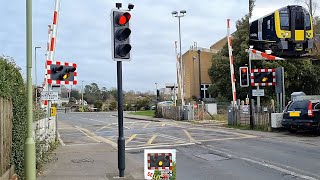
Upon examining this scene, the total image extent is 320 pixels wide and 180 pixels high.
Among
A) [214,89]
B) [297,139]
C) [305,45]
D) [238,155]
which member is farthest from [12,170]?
[214,89]

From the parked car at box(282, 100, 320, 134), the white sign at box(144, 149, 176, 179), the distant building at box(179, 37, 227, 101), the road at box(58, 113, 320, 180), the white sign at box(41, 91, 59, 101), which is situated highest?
the distant building at box(179, 37, 227, 101)

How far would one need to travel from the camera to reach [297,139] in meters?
16.6

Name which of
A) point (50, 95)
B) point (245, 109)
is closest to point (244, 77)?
point (245, 109)

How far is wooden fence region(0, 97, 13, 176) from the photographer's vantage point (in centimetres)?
714

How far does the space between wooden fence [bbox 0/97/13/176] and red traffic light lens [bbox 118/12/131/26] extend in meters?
2.96

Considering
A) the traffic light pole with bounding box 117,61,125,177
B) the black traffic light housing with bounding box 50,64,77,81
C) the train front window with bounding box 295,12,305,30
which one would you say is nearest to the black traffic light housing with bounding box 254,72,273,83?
the train front window with bounding box 295,12,305,30

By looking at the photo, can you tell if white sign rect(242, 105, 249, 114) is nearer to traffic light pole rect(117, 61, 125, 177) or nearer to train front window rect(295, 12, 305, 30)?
train front window rect(295, 12, 305, 30)

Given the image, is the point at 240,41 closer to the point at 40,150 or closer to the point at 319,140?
the point at 319,140

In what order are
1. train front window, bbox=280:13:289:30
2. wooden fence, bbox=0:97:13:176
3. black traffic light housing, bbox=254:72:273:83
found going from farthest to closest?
train front window, bbox=280:13:289:30, black traffic light housing, bbox=254:72:273:83, wooden fence, bbox=0:97:13:176

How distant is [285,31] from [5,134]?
22874 millimetres

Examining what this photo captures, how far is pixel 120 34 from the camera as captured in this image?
29.7 ft

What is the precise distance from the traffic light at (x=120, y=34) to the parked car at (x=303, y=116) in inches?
440

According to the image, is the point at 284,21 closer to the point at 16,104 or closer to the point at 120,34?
the point at 120,34

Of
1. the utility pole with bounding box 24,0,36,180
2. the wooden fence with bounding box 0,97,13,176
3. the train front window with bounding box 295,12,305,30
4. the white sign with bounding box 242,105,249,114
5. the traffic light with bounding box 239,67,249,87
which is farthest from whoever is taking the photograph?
the train front window with bounding box 295,12,305,30
